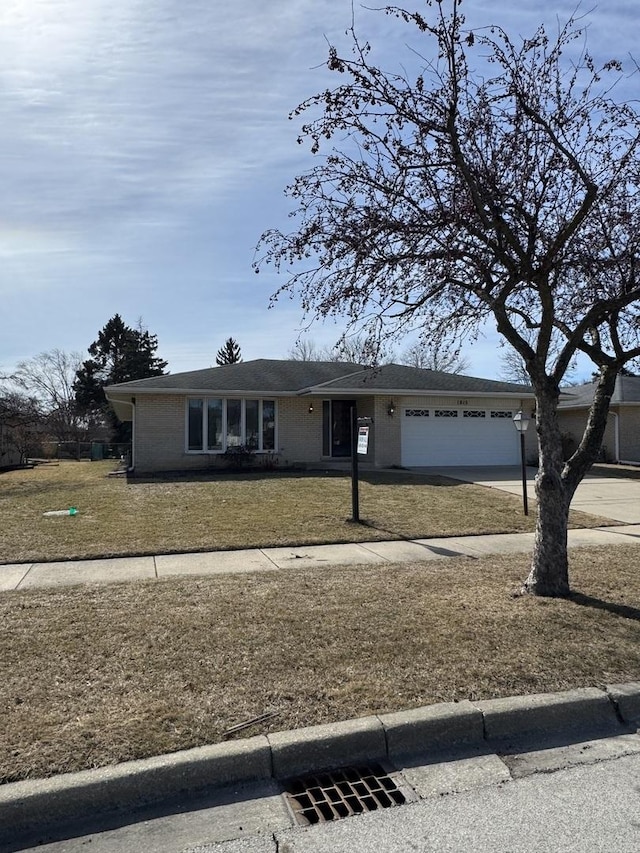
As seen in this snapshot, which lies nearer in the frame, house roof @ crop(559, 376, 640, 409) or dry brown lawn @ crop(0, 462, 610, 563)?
dry brown lawn @ crop(0, 462, 610, 563)

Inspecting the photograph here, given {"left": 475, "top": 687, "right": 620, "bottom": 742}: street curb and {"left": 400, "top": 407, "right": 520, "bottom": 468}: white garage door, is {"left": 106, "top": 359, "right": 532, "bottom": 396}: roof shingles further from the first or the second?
{"left": 475, "top": 687, "right": 620, "bottom": 742}: street curb

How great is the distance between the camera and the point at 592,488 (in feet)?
54.1

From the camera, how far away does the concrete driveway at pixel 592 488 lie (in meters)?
12.8

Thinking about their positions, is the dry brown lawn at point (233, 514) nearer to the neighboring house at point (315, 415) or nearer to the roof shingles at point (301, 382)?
the neighboring house at point (315, 415)

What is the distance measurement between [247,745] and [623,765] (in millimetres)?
2075

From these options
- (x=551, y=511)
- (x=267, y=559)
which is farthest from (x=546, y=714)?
(x=267, y=559)

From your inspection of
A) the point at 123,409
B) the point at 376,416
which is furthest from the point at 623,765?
the point at 123,409

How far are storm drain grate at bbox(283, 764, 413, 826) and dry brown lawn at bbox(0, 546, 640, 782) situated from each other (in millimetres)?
335

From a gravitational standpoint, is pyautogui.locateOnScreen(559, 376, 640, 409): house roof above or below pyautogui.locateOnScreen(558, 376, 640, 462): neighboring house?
above

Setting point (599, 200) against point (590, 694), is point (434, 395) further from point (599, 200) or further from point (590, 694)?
point (590, 694)

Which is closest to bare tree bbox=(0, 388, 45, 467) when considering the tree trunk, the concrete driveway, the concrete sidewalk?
the concrete driveway

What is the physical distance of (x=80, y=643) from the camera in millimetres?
4746

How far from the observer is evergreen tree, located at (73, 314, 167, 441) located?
52.1 m

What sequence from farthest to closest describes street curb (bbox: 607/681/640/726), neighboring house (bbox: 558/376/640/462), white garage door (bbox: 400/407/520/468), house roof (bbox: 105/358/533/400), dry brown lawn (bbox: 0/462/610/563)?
neighboring house (bbox: 558/376/640/462) < white garage door (bbox: 400/407/520/468) < house roof (bbox: 105/358/533/400) < dry brown lawn (bbox: 0/462/610/563) < street curb (bbox: 607/681/640/726)
